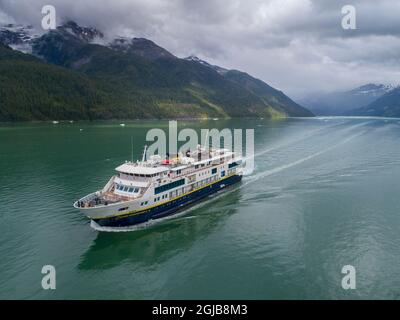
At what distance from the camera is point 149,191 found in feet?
171

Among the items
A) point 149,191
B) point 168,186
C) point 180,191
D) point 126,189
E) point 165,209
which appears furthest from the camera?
point 180,191

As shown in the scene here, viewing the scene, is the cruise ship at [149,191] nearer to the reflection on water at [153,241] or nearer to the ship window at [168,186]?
the ship window at [168,186]

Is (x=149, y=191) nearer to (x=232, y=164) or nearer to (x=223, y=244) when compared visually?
(x=223, y=244)

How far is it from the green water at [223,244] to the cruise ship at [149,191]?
241cm

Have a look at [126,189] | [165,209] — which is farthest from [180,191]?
[126,189]

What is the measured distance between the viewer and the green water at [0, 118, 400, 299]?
36000 mm

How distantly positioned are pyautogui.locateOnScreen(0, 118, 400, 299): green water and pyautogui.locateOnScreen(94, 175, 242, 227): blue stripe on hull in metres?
1.77

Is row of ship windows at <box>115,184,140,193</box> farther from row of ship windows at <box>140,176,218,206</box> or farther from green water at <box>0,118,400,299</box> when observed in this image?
green water at <box>0,118,400,299</box>

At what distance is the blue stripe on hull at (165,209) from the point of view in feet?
162

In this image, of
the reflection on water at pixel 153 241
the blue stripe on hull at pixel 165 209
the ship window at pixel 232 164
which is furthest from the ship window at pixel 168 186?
the ship window at pixel 232 164

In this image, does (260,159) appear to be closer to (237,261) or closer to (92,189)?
(92,189)

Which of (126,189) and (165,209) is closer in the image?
(126,189)

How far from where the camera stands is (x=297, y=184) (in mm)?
77125

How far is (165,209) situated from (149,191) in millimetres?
5136
